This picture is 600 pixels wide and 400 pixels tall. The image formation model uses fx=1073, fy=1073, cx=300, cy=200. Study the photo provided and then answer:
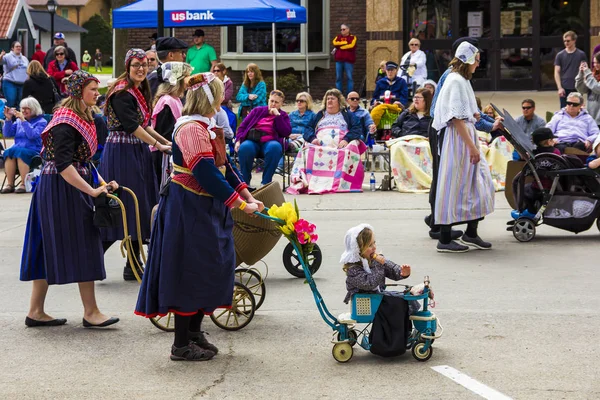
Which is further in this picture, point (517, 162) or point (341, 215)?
point (341, 215)

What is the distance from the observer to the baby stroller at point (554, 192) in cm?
1061

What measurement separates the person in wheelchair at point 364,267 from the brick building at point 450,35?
20.2 metres

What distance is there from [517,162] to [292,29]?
16269 mm

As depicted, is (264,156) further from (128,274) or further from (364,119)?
(128,274)

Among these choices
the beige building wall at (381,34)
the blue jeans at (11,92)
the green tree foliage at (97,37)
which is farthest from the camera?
the green tree foliage at (97,37)

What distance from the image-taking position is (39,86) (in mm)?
19250

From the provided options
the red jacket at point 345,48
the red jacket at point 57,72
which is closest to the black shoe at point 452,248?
the red jacket at point 57,72

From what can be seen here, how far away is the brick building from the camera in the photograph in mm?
26891

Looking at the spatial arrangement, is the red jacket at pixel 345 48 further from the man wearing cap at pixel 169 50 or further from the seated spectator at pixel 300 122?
the man wearing cap at pixel 169 50

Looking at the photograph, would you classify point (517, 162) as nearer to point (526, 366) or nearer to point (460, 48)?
point (460, 48)

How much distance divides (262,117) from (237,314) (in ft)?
25.1

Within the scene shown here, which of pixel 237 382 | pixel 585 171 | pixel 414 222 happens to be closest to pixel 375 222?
pixel 414 222

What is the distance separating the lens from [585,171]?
10.7 metres

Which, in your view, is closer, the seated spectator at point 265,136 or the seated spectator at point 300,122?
the seated spectator at point 265,136
